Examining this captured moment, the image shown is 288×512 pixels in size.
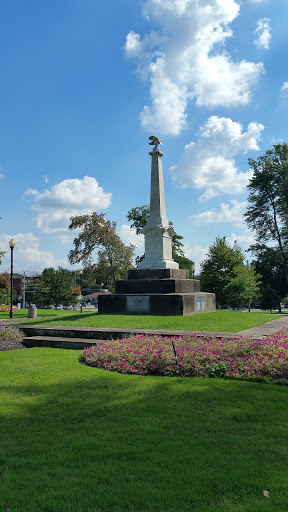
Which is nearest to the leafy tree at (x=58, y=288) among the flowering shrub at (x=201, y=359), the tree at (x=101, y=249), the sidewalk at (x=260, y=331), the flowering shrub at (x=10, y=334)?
the tree at (x=101, y=249)

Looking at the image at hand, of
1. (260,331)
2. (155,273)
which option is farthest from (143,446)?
(155,273)

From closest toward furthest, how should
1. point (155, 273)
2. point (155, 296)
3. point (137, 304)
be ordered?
point (155, 296), point (137, 304), point (155, 273)

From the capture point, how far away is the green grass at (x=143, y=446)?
2.69 meters

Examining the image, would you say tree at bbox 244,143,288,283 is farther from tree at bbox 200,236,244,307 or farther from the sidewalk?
the sidewalk

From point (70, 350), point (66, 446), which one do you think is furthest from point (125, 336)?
point (66, 446)

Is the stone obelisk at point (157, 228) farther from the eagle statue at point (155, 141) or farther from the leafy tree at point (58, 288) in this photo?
the leafy tree at point (58, 288)

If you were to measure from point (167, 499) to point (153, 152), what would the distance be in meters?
16.6

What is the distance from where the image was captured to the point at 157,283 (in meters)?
15.3

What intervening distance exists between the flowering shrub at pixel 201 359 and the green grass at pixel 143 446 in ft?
1.58

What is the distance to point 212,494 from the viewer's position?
2.74 metres

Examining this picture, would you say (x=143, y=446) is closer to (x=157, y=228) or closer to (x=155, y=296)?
(x=155, y=296)

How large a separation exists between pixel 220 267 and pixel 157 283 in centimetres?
1484

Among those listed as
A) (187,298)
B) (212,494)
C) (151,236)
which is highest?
(151,236)

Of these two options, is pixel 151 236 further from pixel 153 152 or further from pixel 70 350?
pixel 70 350
